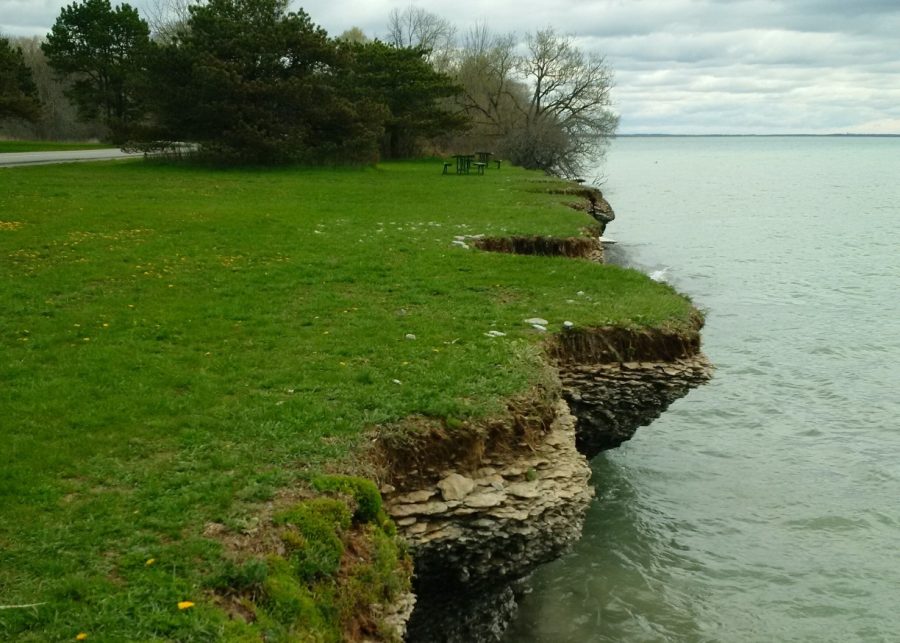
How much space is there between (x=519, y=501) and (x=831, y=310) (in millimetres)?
23614

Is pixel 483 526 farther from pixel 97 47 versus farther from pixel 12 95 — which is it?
pixel 97 47

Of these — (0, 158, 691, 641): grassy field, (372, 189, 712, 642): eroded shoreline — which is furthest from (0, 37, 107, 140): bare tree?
(372, 189, 712, 642): eroded shoreline

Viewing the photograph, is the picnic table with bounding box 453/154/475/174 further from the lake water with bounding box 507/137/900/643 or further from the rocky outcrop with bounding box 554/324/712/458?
the rocky outcrop with bounding box 554/324/712/458

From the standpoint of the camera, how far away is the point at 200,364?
9844 mm

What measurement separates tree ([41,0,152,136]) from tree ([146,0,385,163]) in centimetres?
2158

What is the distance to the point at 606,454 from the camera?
15.5 meters

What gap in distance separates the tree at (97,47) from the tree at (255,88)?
2158cm

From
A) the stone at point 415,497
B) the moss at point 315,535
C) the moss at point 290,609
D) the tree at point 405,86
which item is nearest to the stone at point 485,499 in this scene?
the stone at point 415,497

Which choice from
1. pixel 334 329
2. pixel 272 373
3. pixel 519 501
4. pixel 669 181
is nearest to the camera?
pixel 519 501

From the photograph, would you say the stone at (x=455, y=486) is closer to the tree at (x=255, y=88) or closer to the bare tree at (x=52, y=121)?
the tree at (x=255, y=88)

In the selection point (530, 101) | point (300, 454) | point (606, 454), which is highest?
point (530, 101)

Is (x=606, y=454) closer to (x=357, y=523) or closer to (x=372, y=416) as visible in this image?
(x=372, y=416)

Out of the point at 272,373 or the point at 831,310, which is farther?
the point at 831,310

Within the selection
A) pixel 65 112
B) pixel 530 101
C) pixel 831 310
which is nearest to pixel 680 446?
pixel 831 310
